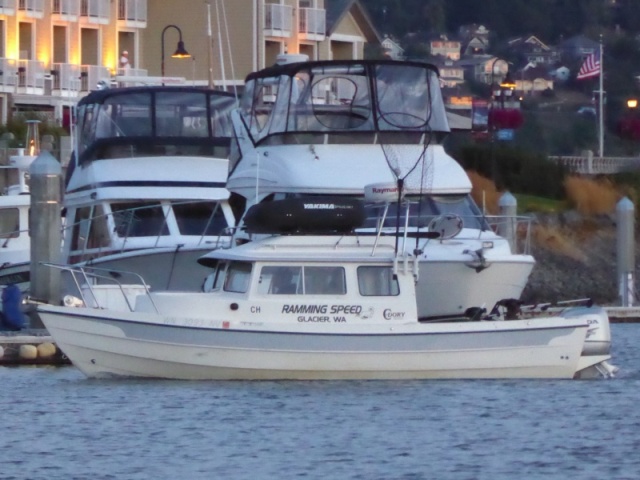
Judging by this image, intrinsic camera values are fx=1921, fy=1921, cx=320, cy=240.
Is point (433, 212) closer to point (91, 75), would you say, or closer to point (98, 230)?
point (98, 230)

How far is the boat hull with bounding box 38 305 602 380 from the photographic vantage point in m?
22.8

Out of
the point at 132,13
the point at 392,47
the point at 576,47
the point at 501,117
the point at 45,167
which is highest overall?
the point at 576,47

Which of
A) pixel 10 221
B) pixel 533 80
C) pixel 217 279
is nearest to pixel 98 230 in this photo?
pixel 10 221

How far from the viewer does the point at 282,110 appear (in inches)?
1104

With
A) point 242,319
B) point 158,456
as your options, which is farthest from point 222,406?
point 158,456

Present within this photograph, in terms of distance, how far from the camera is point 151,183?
30.5 metres

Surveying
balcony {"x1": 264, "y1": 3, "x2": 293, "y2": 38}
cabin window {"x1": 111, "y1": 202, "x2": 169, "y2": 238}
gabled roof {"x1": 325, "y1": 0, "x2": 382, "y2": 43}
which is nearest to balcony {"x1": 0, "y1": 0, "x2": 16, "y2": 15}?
balcony {"x1": 264, "y1": 3, "x2": 293, "y2": 38}

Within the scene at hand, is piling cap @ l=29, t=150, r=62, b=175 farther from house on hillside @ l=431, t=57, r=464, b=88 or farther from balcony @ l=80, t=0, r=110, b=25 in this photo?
house on hillside @ l=431, t=57, r=464, b=88

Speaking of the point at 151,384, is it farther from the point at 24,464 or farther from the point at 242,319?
the point at 24,464

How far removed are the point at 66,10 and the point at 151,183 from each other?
26.0 metres

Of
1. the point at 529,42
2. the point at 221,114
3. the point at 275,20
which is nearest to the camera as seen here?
the point at 221,114

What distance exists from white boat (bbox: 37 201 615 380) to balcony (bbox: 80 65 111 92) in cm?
3149

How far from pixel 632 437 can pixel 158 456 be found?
4.94m

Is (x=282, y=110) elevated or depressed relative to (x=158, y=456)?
elevated
